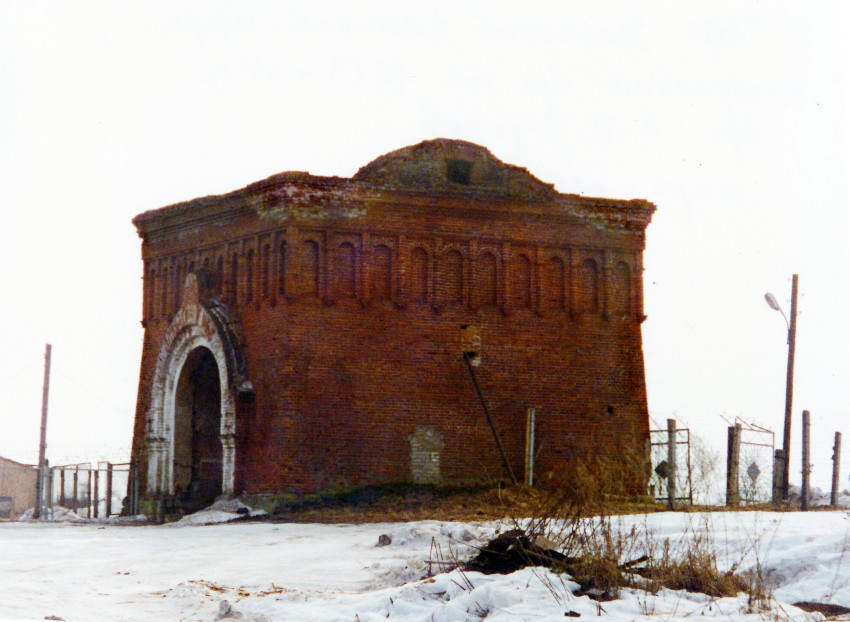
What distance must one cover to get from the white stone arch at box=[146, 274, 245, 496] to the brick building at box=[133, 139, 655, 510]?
0.04 meters

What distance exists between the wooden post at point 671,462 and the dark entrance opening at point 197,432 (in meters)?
8.88

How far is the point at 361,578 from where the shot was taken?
11852 millimetres

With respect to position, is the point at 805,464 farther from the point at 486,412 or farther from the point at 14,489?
the point at 14,489

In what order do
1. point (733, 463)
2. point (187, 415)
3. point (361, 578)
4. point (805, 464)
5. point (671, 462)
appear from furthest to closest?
point (187, 415) → point (805, 464) → point (733, 463) → point (671, 462) → point (361, 578)

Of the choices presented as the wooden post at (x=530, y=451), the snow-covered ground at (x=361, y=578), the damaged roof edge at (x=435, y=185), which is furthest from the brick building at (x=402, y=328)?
the snow-covered ground at (x=361, y=578)

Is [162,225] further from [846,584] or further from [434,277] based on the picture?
[846,584]

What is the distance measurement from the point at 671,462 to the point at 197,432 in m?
9.63

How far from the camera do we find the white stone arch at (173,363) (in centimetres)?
2178

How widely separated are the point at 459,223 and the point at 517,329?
2232 millimetres

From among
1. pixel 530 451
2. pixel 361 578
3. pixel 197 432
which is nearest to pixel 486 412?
pixel 530 451

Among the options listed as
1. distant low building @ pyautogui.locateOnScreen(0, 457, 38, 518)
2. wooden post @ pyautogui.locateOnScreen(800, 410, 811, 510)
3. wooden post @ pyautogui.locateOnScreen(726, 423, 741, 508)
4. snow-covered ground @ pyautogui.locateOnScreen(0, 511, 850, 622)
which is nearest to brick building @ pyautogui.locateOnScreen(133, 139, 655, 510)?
wooden post @ pyautogui.locateOnScreen(726, 423, 741, 508)

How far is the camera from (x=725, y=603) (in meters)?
8.98

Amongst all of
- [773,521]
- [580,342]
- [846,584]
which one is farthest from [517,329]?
[846,584]

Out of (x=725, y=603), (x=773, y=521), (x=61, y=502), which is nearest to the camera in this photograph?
(x=725, y=603)
